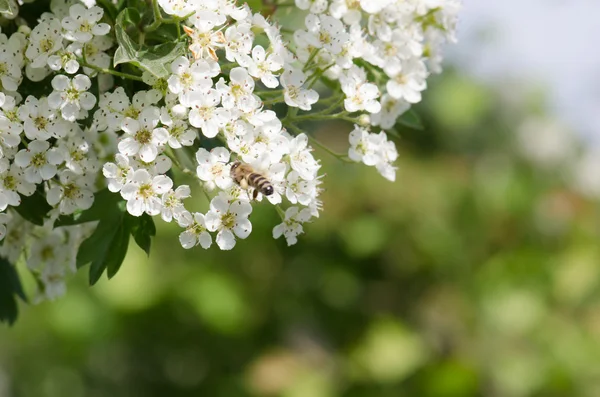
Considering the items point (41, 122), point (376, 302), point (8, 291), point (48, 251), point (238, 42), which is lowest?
point (376, 302)

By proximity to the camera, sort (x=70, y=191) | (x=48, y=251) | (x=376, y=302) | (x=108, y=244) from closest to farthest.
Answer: (x=70, y=191)
(x=108, y=244)
(x=48, y=251)
(x=376, y=302)

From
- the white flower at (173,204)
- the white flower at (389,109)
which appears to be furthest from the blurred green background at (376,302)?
the white flower at (173,204)

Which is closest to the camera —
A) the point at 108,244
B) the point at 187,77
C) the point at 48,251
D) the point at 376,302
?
the point at 187,77

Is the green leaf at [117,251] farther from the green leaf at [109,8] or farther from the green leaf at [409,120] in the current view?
the green leaf at [409,120]

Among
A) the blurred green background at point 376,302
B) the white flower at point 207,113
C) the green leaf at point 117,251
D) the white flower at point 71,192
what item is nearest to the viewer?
Result: the white flower at point 207,113

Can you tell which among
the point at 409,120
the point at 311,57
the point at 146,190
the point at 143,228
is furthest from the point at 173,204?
Result: the point at 409,120

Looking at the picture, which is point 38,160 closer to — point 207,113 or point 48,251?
point 207,113
